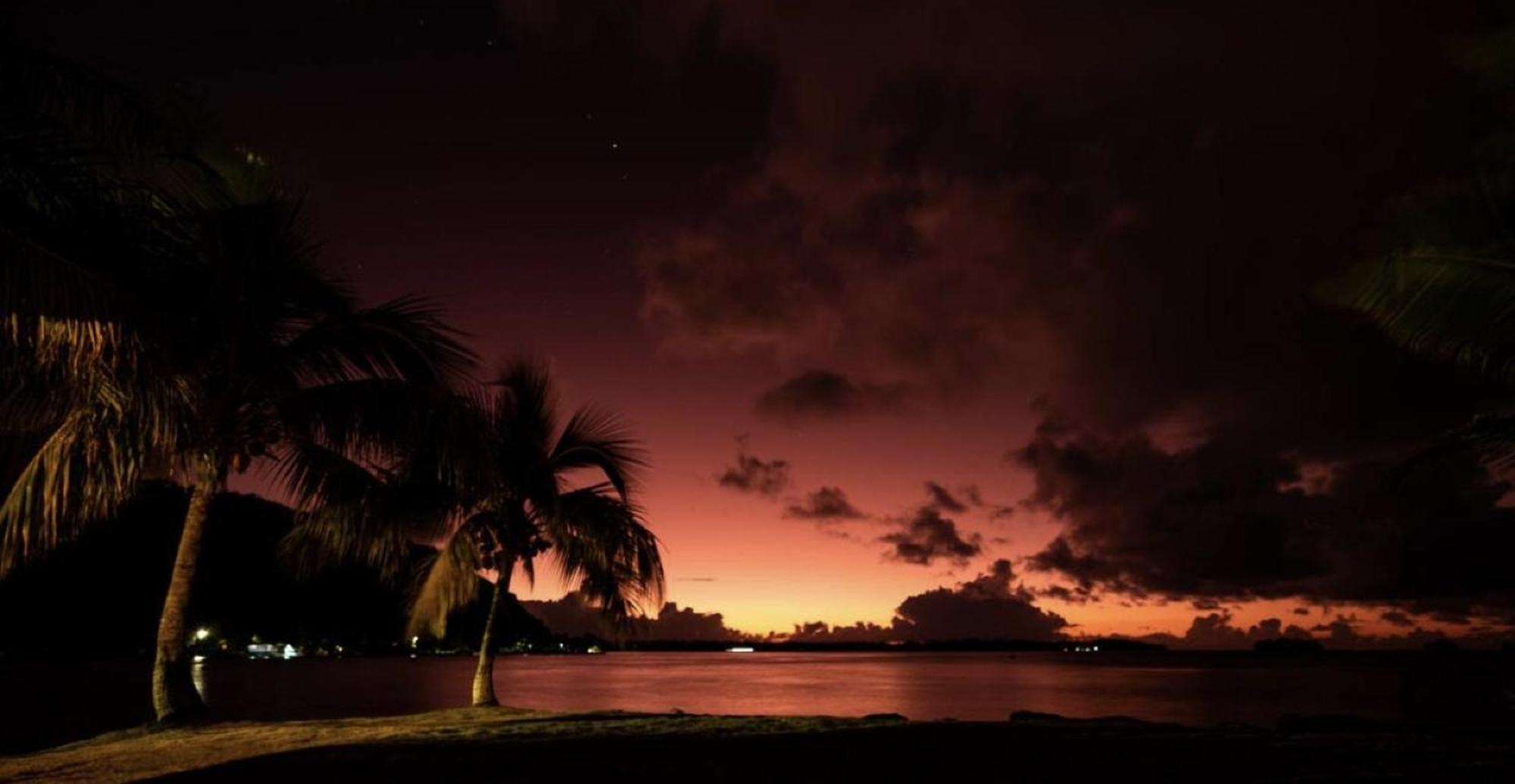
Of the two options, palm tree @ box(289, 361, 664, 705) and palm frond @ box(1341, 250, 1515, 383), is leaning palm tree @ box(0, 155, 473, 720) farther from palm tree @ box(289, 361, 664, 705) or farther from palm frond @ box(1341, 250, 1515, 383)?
palm frond @ box(1341, 250, 1515, 383)

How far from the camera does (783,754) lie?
8188 millimetres

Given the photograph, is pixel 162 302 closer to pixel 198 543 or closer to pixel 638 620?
pixel 198 543

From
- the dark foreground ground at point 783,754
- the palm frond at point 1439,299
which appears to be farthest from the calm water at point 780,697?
the palm frond at point 1439,299

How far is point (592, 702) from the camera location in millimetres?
48406

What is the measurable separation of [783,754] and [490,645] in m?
9.66

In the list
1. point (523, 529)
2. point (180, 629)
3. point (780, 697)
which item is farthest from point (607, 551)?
point (780, 697)

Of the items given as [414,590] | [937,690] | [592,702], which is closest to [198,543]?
[414,590]

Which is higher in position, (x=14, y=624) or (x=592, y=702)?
(x=14, y=624)

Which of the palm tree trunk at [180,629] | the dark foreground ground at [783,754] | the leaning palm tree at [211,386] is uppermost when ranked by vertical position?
the leaning palm tree at [211,386]

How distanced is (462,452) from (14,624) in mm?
121527

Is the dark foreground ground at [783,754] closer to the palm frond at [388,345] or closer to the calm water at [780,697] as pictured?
the palm frond at [388,345]

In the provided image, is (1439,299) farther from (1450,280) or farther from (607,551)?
(607,551)

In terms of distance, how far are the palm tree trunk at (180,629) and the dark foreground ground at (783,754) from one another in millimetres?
1096

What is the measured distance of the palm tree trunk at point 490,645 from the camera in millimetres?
16047
